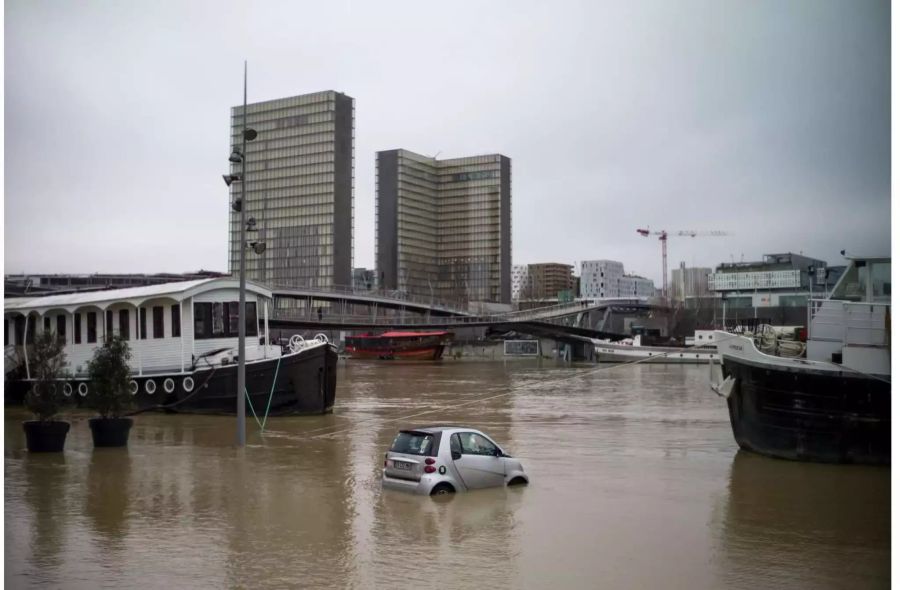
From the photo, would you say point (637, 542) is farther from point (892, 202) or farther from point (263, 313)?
point (263, 313)

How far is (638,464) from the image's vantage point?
14305 millimetres

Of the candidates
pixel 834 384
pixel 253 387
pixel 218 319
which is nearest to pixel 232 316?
pixel 218 319

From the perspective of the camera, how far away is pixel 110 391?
15.0 m

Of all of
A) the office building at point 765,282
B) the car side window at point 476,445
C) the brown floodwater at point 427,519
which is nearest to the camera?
the brown floodwater at point 427,519

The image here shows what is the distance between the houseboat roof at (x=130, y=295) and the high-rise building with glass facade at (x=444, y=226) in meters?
79.6

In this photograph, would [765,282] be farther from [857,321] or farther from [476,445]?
[476,445]

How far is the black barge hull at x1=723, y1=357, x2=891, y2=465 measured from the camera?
13523 millimetres

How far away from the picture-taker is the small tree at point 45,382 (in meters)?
14.0

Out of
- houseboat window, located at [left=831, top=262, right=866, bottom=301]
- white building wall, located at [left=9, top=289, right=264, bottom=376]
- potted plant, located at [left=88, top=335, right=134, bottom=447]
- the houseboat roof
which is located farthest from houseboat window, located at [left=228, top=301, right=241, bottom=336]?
houseboat window, located at [left=831, top=262, right=866, bottom=301]

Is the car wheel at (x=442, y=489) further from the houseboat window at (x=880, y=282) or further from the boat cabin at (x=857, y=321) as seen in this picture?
the houseboat window at (x=880, y=282)

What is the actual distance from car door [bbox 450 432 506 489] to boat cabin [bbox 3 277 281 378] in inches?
454

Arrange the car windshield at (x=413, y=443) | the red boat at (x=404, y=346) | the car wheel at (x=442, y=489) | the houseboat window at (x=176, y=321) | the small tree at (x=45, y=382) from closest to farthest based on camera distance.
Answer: the car wheel at (x=442, y=489) < the car windshield at (x=413, y=443) < the small tree at (x=45, y=382) < the houseboat window at (x=176, y=321) < the red boat at (x=404, y=346)

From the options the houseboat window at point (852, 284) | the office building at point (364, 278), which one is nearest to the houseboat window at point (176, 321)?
the houseboat window at point (852, 284)

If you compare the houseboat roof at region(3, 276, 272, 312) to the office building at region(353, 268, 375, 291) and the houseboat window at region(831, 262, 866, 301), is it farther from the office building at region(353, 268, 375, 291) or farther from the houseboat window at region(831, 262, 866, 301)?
the office building at region(353, 268, 375, 291)
